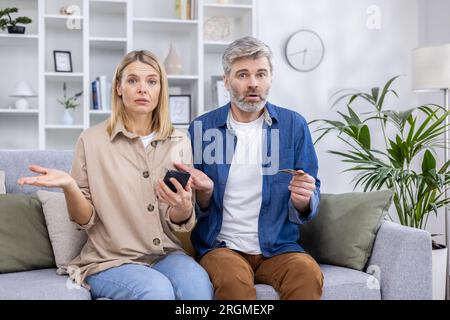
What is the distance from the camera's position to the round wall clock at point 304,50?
4621mm

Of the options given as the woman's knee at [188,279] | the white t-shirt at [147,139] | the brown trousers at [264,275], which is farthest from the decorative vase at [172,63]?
the woman's knee at [188,279]

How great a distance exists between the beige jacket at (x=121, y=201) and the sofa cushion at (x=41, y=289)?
46 mm

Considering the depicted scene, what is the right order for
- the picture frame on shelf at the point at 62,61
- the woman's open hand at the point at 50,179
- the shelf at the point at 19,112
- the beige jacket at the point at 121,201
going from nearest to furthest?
the woman's open hand at the point at 50,179 → the beige jacket at the point at 121,201 → the shelf at the point at 19,112 → the picture frame on shelf at the point at 62,61

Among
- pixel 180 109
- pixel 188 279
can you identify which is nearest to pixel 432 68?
pixel 180 109

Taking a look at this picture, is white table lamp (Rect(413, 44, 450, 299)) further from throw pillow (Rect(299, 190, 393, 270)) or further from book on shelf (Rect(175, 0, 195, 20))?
book on shelf (Rect(175, 0, 195, 20))

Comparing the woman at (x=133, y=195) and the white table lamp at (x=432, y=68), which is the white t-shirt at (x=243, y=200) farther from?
the white table lamp at (x=432, y=68)

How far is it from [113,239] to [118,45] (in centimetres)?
270

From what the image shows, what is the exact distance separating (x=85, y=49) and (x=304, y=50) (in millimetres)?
1596

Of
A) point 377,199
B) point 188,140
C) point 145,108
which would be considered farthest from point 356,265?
point 145,108

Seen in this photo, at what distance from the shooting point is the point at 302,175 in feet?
6.56

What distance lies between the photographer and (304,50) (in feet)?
15.2

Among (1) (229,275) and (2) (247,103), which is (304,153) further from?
(1) (229,275)

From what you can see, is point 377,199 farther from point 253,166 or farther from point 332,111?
point 332,111

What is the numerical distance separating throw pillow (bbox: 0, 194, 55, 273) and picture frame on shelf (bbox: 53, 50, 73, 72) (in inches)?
88.5
